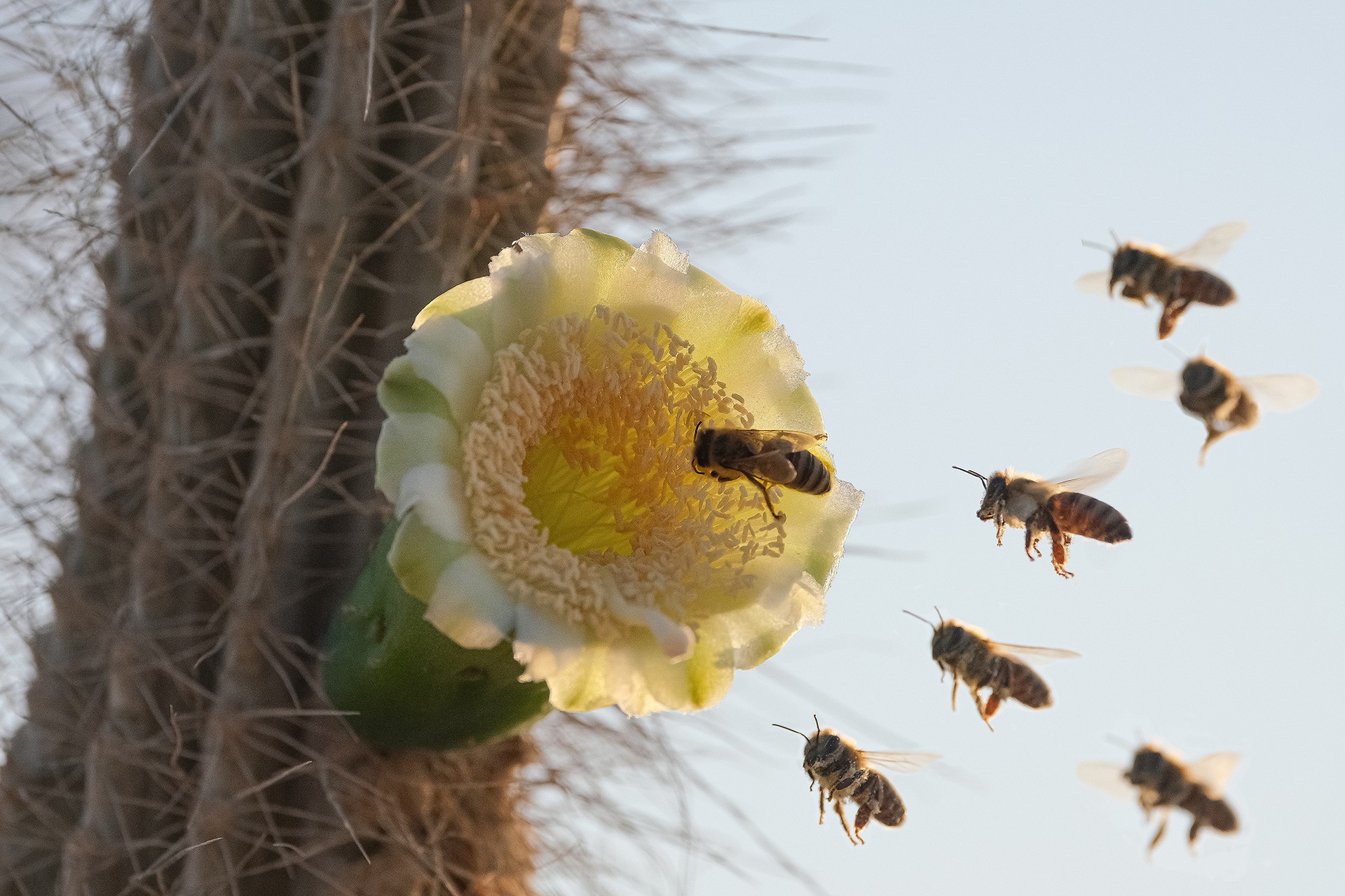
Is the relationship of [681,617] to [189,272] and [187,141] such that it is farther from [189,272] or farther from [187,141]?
[187,141]

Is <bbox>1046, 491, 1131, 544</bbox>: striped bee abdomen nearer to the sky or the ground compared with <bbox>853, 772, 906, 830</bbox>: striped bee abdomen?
nearer to the sky

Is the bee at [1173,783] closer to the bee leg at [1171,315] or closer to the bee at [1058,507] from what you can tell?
the bee at [1058,507]

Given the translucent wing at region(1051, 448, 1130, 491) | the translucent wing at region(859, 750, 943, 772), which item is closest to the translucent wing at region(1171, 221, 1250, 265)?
the translucent wing at region(1051, 448, 1130, 491)

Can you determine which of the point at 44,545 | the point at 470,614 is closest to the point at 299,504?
the point at 44,545

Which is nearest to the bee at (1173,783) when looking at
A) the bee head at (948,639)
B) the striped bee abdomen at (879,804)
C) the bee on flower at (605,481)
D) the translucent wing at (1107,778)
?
the translucent wing at (1107,778)

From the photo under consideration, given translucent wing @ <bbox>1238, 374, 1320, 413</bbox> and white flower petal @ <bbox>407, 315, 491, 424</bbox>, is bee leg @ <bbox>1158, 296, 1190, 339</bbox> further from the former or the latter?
white flower petal @ <bbox>407, 315, 491, 424</bbox>


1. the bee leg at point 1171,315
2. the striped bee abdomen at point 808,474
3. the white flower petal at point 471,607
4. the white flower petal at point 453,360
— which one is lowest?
the bee leg at point 1171,315
